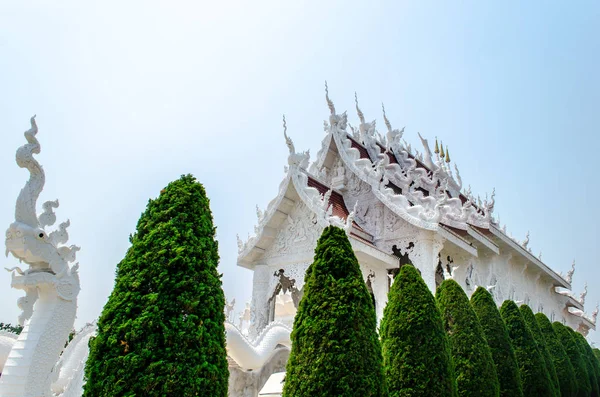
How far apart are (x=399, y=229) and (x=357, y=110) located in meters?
4.86

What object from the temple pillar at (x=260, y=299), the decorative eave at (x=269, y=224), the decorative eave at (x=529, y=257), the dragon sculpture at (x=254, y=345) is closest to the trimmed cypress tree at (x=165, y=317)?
the dragon sculpture at (x=254, y=345)

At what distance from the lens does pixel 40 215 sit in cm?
594

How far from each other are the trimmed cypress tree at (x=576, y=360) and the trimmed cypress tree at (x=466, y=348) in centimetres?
678

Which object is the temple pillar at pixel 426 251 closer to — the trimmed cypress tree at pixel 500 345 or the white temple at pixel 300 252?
the white temple at pixel 300 252

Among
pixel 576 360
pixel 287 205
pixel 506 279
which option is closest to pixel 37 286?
pixel 287 205

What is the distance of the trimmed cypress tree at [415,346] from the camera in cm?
Result: 685

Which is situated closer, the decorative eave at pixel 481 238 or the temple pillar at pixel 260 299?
the temple pillar at pixel 260 299

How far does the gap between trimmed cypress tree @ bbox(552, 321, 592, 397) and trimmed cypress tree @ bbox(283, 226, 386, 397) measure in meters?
10.4

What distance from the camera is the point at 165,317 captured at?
169 inches

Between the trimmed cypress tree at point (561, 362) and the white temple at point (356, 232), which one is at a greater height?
the white temple at point (356, 232)

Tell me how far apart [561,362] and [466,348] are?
650 cm

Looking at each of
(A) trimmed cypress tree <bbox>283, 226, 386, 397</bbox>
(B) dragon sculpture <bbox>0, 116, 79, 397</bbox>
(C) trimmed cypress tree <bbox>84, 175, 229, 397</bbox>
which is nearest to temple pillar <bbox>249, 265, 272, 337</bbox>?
(A) trimmed cypress tree <bbox>283, 226, 386, 397</bbox>

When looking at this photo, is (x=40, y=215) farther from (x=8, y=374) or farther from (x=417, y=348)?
(x=417, y=348)

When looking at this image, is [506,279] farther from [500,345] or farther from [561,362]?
[500,345]
